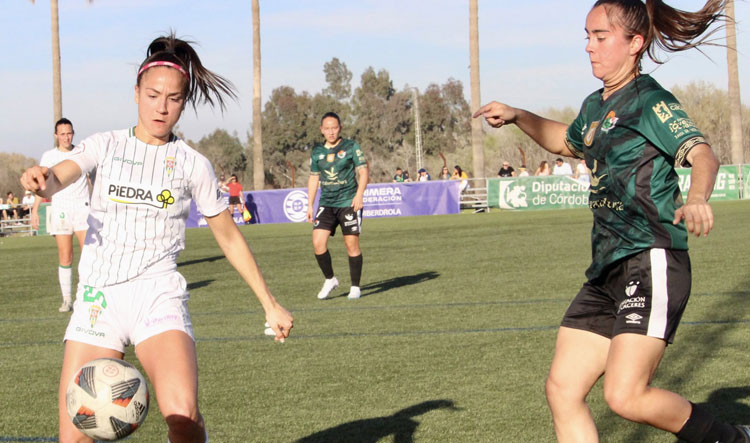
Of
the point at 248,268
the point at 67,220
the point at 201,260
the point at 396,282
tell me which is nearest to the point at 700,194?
the point at 248,268

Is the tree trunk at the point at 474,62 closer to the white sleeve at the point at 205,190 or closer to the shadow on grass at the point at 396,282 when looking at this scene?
the shadow on grass at the point at 396,282

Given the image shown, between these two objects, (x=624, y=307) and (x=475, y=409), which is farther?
(x=475, y=409)

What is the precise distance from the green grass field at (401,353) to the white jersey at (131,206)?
1540 mm

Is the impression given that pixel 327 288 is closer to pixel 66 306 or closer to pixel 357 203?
pixel 357 203

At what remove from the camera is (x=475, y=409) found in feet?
18.2

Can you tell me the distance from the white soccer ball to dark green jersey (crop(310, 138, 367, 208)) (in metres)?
7.91

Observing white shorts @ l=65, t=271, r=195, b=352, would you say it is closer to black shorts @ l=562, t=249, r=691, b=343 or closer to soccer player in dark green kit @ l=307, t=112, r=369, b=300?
black shorts @ l=562, t=249, r=691, b=343

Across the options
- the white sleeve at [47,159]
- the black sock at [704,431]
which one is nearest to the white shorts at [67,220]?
the white sleeve at [47,159]

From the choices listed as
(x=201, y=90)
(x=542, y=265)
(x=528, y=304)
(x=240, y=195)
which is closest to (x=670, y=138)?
(x=201, y=90)

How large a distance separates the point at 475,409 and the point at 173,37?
110 inches

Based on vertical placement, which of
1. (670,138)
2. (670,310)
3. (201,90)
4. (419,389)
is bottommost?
(419,389)

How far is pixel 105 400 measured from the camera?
11.7 feet

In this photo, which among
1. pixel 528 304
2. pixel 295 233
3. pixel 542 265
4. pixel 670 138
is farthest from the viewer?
pixel 295 233

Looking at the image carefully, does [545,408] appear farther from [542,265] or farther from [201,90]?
[542,265]
